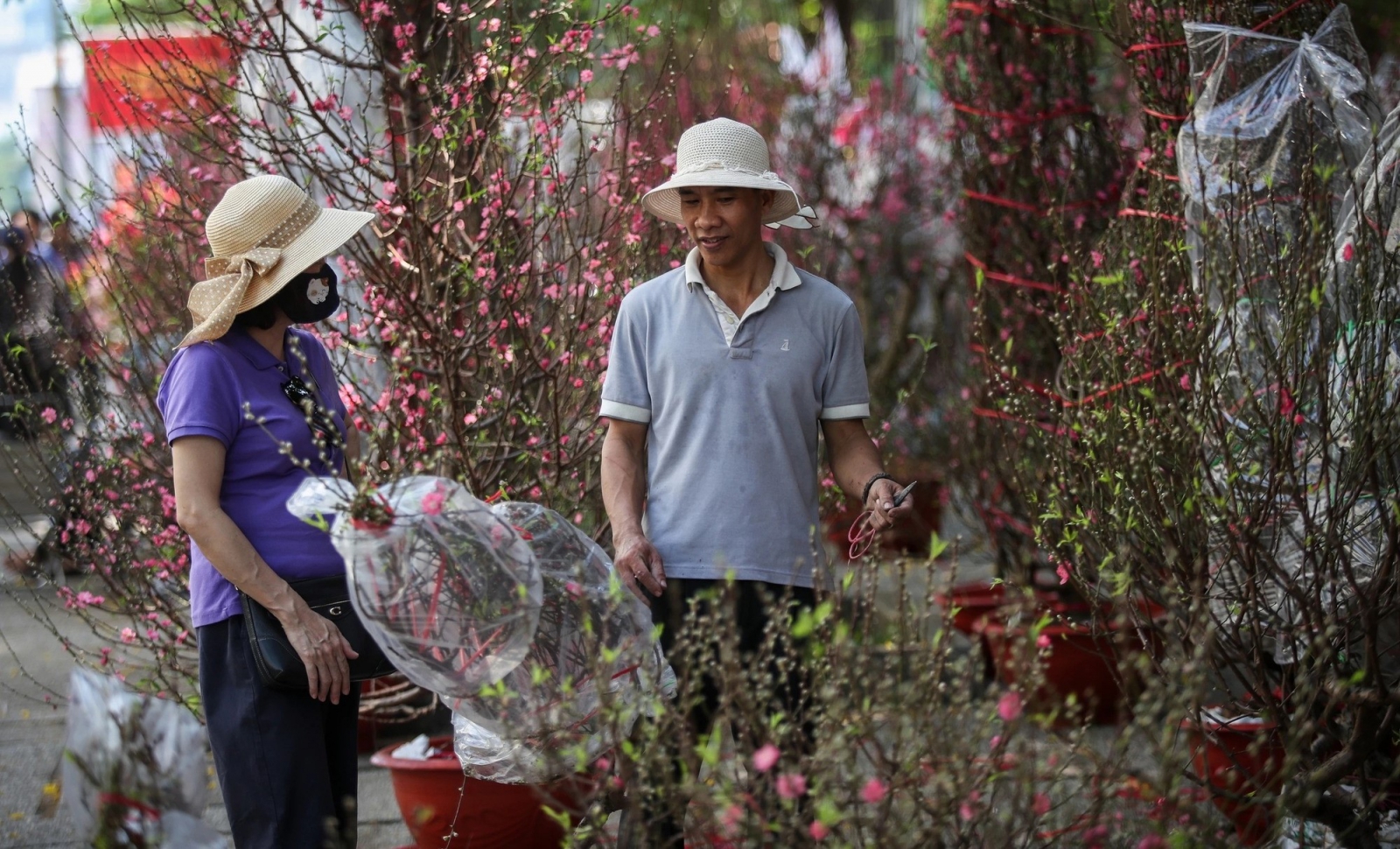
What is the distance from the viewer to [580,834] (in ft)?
6.89

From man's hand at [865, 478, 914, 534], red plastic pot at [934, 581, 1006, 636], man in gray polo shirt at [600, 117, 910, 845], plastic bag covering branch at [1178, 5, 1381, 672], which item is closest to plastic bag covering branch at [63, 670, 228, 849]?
man in gray polo shirt at [600, 117, 910, 845]

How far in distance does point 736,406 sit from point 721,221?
38cm

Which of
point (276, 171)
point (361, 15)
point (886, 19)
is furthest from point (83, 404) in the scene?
point (886, 19)

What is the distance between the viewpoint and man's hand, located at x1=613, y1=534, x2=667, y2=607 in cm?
280

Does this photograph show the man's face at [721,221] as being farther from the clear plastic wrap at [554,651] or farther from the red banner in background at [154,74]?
the red banner in background at [154,74]

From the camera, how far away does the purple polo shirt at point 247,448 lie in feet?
8.54

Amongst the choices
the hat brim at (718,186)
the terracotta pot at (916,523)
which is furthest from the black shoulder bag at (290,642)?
the terracotta pot at (916,523)

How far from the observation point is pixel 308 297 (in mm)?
2791

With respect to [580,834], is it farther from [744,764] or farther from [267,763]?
[267,763]

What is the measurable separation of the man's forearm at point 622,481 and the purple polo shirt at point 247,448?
22.1 inches

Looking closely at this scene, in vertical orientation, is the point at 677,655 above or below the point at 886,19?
below

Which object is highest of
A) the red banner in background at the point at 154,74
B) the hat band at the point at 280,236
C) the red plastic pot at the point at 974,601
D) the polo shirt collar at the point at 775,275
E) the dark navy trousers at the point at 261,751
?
the red banner in background at the point at 154,74

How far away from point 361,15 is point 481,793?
2.18 metres

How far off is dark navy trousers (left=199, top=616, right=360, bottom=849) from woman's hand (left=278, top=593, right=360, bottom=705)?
82mm
